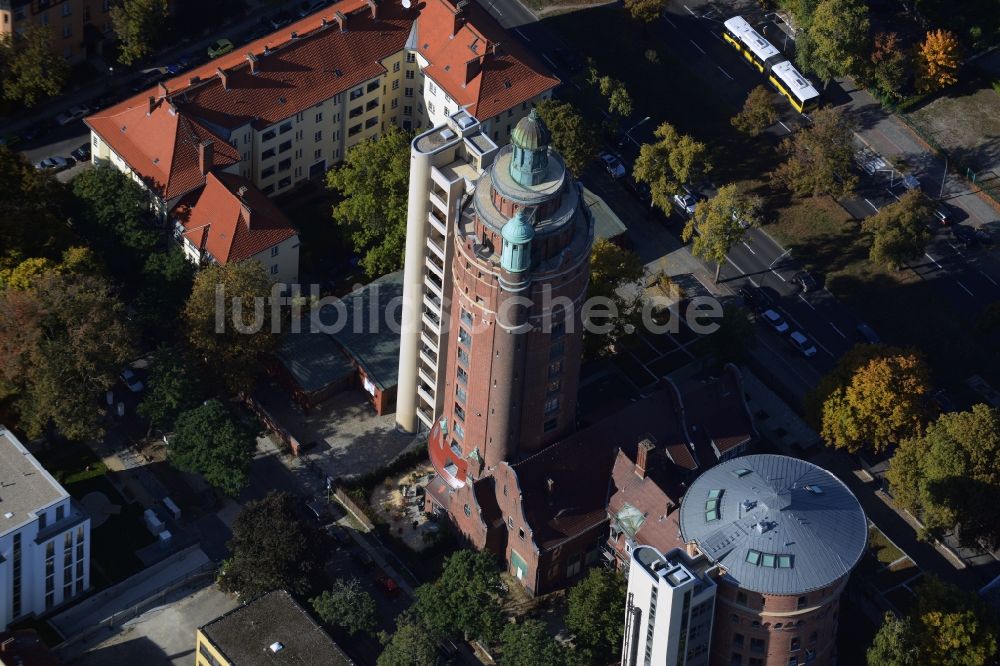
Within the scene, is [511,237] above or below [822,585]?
above

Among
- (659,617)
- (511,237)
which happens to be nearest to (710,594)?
(659,617)

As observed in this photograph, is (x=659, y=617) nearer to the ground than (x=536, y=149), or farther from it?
nearer to the ground

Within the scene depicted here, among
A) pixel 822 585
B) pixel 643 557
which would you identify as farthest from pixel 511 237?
pixel 822 585

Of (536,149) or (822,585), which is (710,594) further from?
(536,149)

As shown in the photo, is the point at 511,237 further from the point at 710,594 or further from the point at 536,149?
the point at 710,594

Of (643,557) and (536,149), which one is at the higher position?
(536,149)

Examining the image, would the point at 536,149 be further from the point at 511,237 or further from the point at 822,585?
the point at 822,585

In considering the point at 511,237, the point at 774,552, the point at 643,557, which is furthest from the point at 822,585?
the point at 511,237
